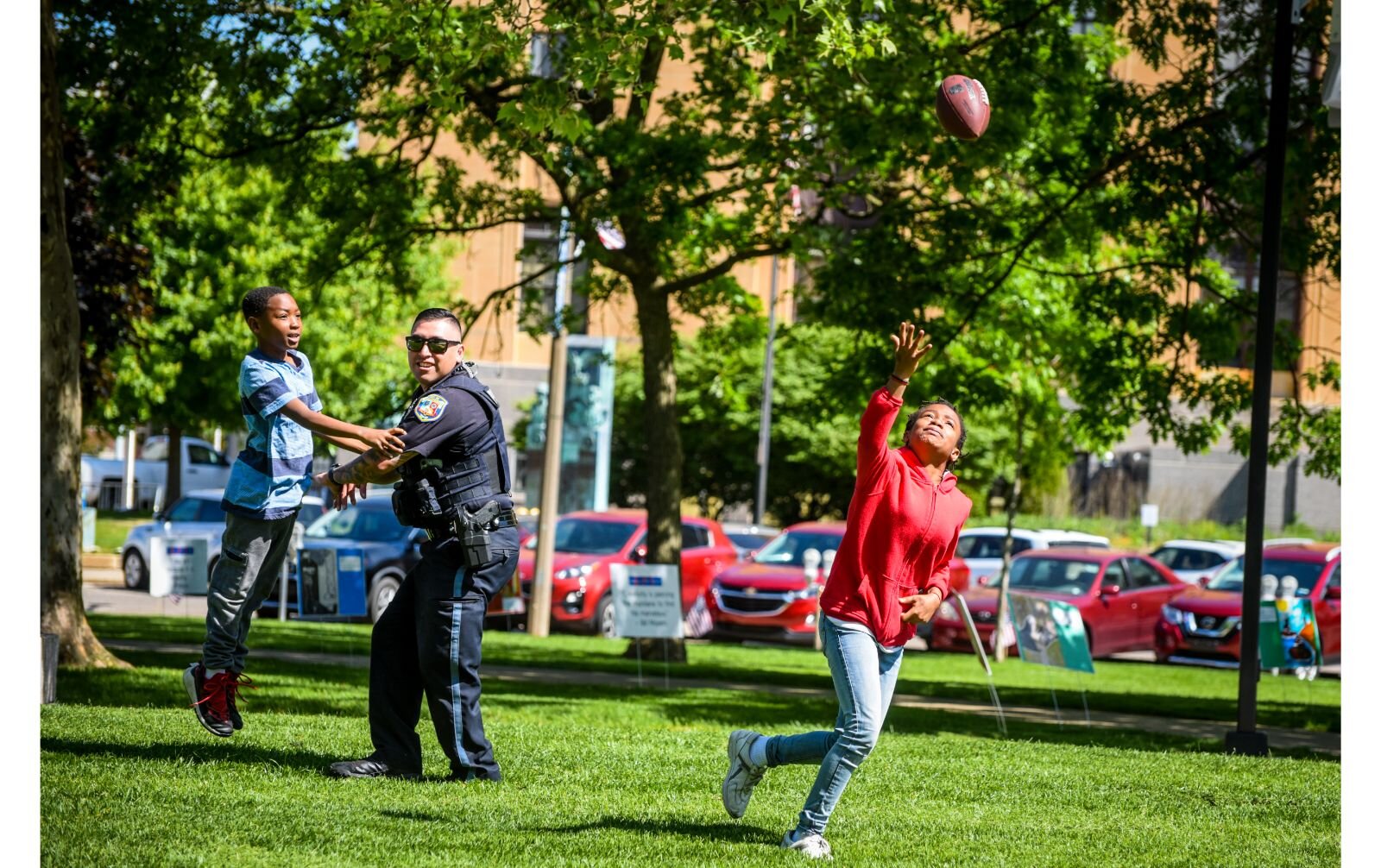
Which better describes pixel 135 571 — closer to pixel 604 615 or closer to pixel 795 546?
pixel 604 615

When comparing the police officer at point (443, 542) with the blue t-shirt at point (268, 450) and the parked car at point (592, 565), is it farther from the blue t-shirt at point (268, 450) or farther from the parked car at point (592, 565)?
the parked car at point (592, 565)

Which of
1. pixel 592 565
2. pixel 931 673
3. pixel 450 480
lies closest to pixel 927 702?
pixel 931 673

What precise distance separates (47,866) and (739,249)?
13.2 m

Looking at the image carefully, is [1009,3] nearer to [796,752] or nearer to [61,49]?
[61,49]

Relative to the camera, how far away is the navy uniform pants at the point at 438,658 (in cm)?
696

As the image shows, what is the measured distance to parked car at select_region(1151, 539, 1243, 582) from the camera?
28.6m

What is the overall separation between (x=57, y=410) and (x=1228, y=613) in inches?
655

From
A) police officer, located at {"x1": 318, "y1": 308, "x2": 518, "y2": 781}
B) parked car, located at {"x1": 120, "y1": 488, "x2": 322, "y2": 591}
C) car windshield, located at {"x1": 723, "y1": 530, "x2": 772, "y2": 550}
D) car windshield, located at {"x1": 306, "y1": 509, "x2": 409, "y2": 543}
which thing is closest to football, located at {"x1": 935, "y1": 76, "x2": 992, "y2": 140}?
police officer, located at {"x1": 318, "y1": 308, "x2": 518, "y2": 781}

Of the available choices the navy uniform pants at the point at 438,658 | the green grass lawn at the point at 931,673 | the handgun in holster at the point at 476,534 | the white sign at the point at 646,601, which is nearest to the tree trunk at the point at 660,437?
the green grass lawn at the point at 931,673

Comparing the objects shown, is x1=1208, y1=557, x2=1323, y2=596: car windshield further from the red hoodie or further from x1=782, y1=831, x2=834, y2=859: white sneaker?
x1=782, y1=831, x2=834, y2=859: white sneaker

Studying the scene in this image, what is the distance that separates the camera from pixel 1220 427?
1728cm

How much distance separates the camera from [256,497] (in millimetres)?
7391

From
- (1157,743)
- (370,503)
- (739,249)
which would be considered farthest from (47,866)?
A: (370,503)

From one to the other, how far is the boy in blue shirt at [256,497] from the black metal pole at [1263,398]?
688 centimetres
